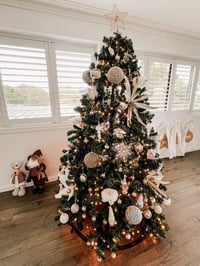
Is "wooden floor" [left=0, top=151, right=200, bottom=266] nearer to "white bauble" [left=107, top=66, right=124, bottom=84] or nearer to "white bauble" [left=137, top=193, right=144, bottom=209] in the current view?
"white bauble" [left=137, top=193, right=144, bottom=209]

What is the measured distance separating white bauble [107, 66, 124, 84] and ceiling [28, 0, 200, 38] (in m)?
1.17

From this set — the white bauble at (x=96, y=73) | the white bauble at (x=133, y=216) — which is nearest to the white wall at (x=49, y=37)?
the white bauble at (x=96, y=73)

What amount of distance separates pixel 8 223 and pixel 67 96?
1670 millimetres

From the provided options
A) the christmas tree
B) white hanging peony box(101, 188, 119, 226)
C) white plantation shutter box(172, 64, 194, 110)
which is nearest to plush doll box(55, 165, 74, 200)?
the christmas tree

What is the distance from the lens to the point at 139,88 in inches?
51.4

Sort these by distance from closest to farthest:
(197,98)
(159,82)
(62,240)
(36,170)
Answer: (62,240)
(36,170)
(159,82)
(197,98)

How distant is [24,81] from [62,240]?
6.04ft

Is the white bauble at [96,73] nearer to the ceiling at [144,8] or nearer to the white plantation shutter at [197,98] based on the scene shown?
the ceiling at [144,8]

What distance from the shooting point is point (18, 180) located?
2.01 m

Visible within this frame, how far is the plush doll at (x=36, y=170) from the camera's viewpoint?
6.72 ft

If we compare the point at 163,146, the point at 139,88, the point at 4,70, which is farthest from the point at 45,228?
the point at 163,146

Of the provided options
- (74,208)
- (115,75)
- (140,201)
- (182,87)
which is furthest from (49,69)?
(182,87)

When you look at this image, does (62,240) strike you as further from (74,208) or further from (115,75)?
(115,75)

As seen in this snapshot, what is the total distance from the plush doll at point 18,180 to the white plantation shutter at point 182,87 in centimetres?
294
